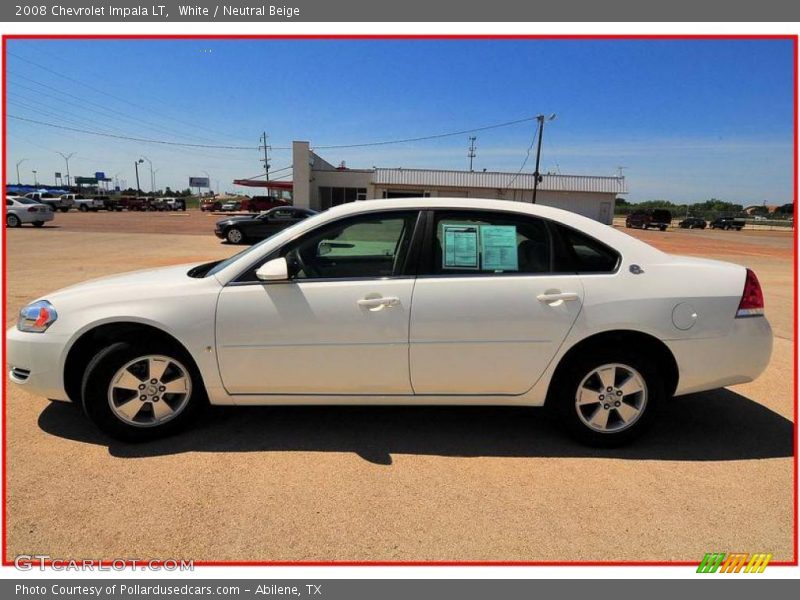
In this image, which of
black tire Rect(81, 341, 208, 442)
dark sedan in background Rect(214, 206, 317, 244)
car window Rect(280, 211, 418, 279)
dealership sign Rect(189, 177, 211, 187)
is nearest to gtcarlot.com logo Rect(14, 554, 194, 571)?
black tire Rect(81, 341, 208, 442)

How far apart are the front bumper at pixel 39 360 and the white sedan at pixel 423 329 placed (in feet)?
0.03

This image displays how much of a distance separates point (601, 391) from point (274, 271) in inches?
89.5

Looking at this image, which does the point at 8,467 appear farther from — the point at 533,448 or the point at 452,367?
the point at 533,448

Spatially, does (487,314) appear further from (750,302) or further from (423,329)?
(750,302)

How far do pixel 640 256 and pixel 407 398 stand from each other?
1.84 metres

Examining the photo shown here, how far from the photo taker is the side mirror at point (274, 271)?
9.65 ft

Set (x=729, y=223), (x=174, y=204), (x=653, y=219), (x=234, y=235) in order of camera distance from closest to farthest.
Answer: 1. (x=234, y=235)
2. (x=653, y=219)
3. (x=729, y=223)
4. (x=174, y=204)

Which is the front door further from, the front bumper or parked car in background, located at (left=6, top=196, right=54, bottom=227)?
parked car in background, located at (left=6, top=196, right=54, bottom=227)

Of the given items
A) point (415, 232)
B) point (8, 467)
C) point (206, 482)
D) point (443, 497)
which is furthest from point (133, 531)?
point (415, 232)

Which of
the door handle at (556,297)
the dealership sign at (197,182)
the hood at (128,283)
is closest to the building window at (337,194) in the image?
the hood at (128,283)

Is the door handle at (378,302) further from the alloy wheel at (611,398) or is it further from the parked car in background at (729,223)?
the parked car in background at (729,223)

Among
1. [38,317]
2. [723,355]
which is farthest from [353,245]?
[723,355]

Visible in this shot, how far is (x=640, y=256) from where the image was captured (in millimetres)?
3207

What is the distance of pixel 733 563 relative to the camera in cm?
235
